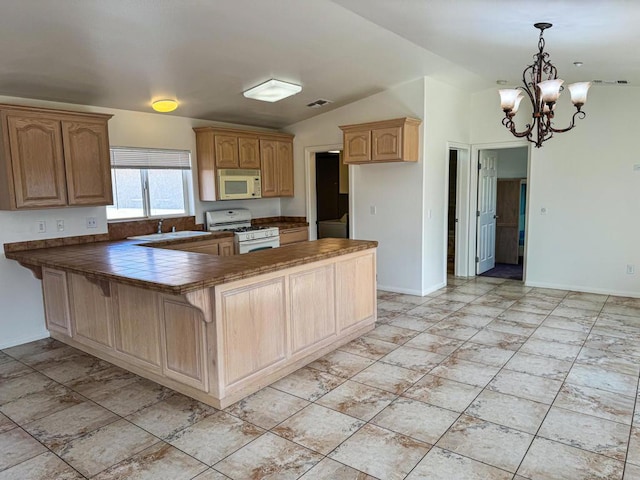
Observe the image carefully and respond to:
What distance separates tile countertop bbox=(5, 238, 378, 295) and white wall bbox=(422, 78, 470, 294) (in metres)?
1.72

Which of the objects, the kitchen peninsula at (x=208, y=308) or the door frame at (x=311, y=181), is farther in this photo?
the door frame at (x=311, y=181)

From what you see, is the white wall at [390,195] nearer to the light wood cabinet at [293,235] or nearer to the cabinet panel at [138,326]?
the light wood cabinet at [293,235]

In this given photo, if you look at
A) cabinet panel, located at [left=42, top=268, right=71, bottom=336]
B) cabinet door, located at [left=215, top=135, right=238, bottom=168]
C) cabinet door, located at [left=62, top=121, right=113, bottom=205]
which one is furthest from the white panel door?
cabinet panel, located at [left=42, top=268, right=71, bottom=336]

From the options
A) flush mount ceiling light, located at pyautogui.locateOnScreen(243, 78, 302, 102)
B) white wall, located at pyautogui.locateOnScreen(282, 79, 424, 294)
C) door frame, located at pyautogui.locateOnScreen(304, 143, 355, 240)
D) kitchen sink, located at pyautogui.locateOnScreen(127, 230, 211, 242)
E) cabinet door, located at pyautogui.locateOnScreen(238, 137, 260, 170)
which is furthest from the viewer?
door frame, located at pyautogui.locateOnScreen(304, 143, 355, 240)

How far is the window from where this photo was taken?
502 cm

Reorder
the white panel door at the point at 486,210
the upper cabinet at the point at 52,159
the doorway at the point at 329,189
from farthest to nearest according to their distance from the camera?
the doorway at the point at 329,189, the white panel door at the point at 486,210, the upper cabinet at the point at 52,159

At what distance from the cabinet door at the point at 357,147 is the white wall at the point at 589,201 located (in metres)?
2.16

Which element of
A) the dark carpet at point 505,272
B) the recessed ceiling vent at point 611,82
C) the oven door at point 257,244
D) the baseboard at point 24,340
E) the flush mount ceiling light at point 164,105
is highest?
the recessed ceiling vent at point 611,82

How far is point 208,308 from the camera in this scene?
2.75m

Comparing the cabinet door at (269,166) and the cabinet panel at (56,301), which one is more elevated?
the cabinet door at (269,166)

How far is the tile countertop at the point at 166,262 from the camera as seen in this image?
2.69 meters

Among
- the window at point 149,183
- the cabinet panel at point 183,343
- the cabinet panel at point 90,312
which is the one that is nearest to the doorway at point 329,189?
the window at point 149,183

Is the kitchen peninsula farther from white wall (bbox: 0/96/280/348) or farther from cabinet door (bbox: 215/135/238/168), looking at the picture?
cabinet door (bbox: 215/135/238/168)

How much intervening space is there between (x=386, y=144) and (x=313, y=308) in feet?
8.36
